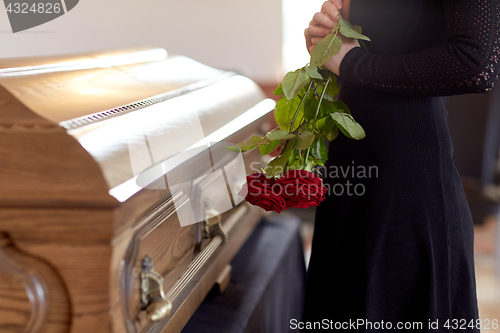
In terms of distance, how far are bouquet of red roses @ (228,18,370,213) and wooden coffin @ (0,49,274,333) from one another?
180 millimetres

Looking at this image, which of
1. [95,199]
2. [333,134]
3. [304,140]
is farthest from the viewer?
[333,134]

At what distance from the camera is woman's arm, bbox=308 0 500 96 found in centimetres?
81

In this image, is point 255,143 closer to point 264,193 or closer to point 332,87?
point 264,193

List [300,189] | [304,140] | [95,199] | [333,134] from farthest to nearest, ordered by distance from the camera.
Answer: [333,134]
[304,140]
[300,189]
[95,199]

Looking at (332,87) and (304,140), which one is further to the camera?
(332,87)

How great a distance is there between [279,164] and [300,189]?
5.1 inches

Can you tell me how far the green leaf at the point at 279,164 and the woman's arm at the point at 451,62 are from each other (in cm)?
22

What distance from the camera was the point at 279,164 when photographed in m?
0.87

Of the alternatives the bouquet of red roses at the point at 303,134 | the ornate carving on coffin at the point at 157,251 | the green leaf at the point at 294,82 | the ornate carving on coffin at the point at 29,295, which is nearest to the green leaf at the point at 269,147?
the bouquet of red roses at the point at 303,134

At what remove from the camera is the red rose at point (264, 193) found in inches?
30.2

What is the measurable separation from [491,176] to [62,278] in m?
3.79

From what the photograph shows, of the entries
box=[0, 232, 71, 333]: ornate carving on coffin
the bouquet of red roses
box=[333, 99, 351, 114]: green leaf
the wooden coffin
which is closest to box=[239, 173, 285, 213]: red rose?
the bouquet of red roses

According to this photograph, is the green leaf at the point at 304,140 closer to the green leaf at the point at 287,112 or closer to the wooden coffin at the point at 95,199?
the green leaf at the point at 287,112

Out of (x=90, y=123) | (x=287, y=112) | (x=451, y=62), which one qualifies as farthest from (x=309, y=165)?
(x=90, y=123)
